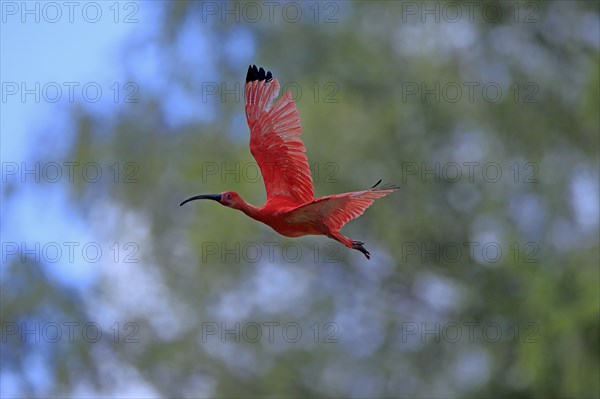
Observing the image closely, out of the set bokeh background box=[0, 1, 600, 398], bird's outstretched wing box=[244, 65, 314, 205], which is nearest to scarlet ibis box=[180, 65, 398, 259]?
bird's outstretched wing box=[244, 65, 314, 205]

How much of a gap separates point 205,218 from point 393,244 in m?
2.72

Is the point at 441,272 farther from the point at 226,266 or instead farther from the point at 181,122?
the point at 181,122

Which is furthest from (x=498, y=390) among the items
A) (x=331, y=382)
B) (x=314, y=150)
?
(x=314, y=150)

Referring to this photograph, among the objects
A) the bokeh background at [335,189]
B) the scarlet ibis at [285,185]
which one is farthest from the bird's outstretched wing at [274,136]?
the bokeh background at [335,189]

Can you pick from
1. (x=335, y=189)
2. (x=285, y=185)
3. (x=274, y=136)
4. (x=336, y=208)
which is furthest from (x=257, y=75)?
(x=335, y=189)

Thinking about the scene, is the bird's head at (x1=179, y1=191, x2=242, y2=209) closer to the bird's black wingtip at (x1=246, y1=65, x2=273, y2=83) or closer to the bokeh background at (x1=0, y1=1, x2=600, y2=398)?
the bird's black wingtip at (x1=246, y1=65, x2=273, y2=83)

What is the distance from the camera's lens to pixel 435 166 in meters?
15.8

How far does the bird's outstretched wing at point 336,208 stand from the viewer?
1.64m

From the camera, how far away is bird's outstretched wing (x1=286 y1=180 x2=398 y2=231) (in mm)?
1640

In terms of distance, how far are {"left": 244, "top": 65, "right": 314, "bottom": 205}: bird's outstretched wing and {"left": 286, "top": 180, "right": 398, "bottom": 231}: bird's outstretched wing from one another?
0.53ft

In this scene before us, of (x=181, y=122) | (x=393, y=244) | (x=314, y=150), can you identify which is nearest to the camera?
(x=314, y=150)

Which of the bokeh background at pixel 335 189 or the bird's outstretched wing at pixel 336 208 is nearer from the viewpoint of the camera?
the bird's outstretched wing at pixel 336 208

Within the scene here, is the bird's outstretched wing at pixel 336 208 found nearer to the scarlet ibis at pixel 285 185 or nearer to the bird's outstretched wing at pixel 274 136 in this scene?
the scarlet ibis at pixel 285 185

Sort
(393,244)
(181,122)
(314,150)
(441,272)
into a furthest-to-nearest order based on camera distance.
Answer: (181,122)
(441,272)
(393,244)
(314,150)
